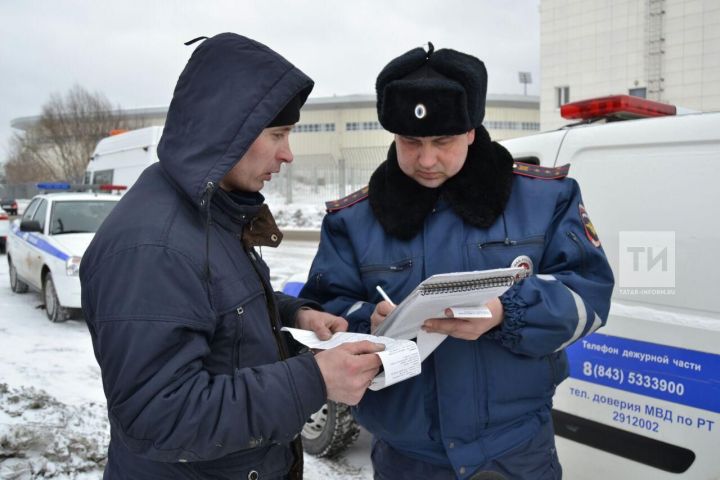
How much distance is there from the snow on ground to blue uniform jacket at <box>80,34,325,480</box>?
1.87m

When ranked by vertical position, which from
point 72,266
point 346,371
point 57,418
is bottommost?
point 57,418

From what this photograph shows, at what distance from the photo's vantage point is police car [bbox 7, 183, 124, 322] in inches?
271

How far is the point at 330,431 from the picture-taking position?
12.0ft

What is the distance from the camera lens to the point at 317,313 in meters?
1.86

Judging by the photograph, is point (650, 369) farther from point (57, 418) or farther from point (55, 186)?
point (55, 186)

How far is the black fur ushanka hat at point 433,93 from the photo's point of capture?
1.76 meters

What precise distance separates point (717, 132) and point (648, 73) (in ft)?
74.9

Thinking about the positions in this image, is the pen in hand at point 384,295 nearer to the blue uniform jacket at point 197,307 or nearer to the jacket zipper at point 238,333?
the blue uniform jacket at point 197,307

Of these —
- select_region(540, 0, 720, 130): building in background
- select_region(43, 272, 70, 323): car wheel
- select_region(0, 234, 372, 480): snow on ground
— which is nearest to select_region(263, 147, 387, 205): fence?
select_region(540, 0, 720, 130): building in background

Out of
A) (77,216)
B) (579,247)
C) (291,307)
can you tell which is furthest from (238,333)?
(77,216)

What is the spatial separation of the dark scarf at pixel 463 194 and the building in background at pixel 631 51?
19.8 m

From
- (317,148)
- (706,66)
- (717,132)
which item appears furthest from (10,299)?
(317,148)

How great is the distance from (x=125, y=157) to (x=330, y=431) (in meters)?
10.5

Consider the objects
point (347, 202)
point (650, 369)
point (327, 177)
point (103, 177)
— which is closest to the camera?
point (347, 202)
